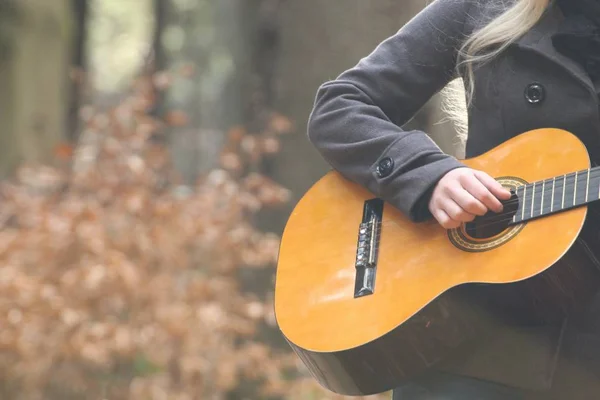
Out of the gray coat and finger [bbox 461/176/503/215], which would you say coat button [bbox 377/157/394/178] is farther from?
finger [bbox 461/176/503/215]

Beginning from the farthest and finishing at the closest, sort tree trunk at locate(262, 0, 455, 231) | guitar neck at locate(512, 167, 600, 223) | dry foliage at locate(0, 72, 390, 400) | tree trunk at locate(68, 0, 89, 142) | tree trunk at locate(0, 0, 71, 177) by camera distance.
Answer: tree trunk at locate(68, 0, 89, 142), tree trunk at locate(0, 0, 71, 177), tree trunk at locate(262, 0, 455, 231), dry foliage at locate(0, 72, 390, 400), guitar neck at locate(512, 167, 600, 223)

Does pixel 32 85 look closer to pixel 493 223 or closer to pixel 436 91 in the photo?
pixel 436 91

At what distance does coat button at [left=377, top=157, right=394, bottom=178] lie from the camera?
2.05 m

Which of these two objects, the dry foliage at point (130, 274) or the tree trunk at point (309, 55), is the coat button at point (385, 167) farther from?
the tree trunk at point (309, 55)

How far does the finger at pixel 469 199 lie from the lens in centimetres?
186

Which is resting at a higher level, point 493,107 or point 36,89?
point 493,107

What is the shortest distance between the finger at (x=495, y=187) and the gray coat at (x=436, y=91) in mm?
92

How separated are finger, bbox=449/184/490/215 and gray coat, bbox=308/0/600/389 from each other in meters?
0.08

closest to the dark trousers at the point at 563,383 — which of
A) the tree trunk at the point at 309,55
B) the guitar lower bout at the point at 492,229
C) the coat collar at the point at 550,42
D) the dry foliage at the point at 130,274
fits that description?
the guitar lower bout at the point at 492,229

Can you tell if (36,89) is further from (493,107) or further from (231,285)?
(493,107)

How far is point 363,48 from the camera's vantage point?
5555 millimetres

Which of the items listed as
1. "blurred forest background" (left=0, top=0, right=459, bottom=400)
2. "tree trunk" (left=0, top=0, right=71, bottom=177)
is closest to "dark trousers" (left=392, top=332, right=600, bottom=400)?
"blurred forest background" (left=0, top=0, right=459, bottom=400)

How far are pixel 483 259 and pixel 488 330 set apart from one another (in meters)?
0.13

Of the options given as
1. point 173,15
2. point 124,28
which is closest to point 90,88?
point 173,15
